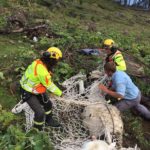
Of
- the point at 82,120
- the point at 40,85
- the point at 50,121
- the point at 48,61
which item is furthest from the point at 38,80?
the point at 82,120

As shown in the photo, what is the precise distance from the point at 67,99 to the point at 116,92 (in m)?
1.03

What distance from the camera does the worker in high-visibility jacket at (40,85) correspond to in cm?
651

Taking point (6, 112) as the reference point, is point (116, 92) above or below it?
above

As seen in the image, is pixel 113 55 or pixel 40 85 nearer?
pixel 40 85

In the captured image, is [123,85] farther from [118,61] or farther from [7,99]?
[7,99]

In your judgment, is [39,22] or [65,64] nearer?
[65,64]

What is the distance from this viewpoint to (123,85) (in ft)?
24.3

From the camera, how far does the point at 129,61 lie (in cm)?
1081

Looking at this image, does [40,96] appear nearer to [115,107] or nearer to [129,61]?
[115,107]

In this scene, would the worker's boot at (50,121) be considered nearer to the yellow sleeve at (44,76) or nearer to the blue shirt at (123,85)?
the yellow sleeve at (44,76)

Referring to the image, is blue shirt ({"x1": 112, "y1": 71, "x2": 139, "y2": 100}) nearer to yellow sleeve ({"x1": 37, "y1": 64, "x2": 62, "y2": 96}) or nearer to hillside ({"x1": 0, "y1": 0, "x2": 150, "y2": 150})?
hillside ({"x1": 0, "y1": 0, "x2": 150, "y2": 150})

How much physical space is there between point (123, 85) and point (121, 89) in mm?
91

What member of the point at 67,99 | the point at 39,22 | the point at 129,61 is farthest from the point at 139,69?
the point at 39,22

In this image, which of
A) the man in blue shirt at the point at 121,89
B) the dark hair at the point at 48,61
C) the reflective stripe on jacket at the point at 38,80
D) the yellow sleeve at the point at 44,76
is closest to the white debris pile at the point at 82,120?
the man in blue shirt at the point at 121,89
